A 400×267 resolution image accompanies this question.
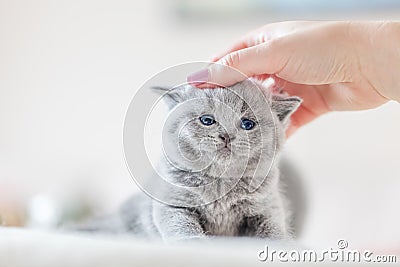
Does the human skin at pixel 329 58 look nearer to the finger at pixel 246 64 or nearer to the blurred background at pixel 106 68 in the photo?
the finger at pixel 246 64

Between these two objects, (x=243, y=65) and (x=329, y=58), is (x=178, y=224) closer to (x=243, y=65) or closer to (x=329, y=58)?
(x=243, y=65)

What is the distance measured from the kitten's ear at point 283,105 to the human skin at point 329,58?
48 millimetres

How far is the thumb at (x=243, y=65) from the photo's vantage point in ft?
2.20

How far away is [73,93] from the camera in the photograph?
105 inches

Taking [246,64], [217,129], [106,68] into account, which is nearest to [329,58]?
[246,64]

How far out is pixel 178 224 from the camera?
681 mm

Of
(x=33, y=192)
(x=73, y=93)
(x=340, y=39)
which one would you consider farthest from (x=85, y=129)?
(x=340, y=39)

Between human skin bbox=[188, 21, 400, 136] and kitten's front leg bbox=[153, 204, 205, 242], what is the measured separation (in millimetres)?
160

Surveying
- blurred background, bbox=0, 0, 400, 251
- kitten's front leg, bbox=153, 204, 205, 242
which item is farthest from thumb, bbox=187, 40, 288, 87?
blurred background, bbox=0, 0, 400, 251

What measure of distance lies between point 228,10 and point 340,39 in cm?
171

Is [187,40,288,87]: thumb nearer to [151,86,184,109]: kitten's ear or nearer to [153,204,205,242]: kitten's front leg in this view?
[151,86,184,109]: kitten's ear

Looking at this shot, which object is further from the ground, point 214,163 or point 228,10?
point 228,10

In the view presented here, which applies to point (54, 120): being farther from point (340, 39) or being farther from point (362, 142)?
point (340, 39)

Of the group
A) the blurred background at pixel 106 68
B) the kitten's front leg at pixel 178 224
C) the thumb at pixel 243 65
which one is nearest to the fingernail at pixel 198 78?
the thumb at pixel 243 65
